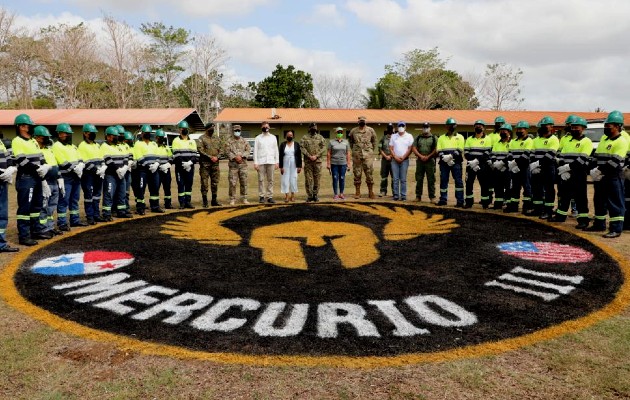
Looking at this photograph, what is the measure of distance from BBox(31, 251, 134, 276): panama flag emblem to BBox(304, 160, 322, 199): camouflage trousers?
5735mm

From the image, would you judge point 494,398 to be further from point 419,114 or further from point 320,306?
point 419,114

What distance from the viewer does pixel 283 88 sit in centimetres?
3953

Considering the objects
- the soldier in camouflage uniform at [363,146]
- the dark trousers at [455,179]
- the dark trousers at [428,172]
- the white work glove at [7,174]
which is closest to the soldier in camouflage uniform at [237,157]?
the soldier in camouflage uniform at [363,146]

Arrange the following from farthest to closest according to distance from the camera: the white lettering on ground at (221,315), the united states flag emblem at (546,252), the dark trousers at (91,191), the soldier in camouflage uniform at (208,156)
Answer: the soldier in camouflage uniform at (208,156) < the dark trousers at (91,191) < the united states flag emblem at (546,252) < the white lettering on ground at (221,315)

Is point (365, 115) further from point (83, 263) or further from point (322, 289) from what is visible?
point (322, 289)

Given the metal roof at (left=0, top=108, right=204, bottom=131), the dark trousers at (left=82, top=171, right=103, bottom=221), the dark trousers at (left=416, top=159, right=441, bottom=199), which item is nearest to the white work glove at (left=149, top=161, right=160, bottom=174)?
the dark trousers at (left=82, top=171, right=103, bottom=221)

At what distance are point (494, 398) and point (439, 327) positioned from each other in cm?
105

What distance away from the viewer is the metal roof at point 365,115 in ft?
95.1

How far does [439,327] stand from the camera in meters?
3.87

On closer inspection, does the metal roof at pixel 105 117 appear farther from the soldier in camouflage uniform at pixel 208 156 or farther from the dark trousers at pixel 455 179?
the dark trousers at pixel 455 179

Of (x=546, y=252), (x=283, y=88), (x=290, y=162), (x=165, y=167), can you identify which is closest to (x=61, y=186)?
(x=165, y=167)

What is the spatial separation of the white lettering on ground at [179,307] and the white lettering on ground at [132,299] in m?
0.15

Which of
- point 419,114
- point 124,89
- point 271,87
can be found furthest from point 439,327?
point 124,89

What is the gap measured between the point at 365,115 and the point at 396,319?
27.7m
